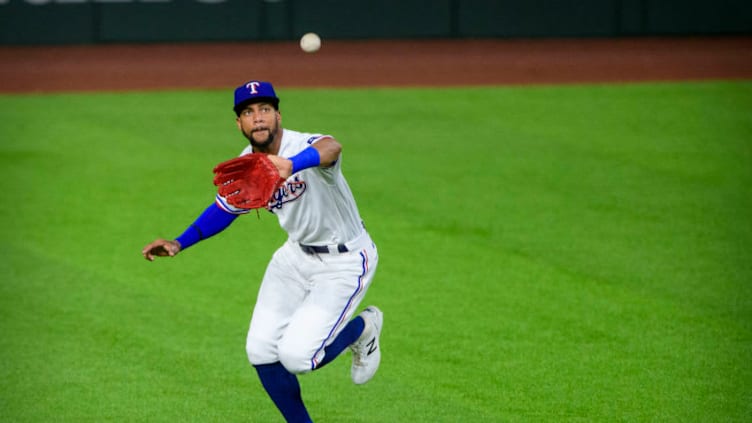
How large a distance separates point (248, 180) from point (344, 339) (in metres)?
1.07

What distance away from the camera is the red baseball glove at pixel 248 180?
15.3ft

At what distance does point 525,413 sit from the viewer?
5703mm

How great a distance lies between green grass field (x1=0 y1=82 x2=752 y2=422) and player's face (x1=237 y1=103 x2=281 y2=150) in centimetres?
154

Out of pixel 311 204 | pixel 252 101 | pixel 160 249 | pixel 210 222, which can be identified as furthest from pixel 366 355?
pixel 252 101

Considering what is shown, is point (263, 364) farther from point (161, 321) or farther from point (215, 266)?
point (215, 266)

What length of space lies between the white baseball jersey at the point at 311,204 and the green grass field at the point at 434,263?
1.05 m

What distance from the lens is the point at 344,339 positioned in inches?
217

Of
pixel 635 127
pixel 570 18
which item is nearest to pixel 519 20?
pixel 570 18

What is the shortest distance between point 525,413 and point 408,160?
629 centimetres

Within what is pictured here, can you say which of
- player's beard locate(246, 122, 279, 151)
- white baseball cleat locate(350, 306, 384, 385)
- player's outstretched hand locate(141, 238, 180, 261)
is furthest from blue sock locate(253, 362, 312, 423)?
player's beard locate(246, 122, 279, 151)

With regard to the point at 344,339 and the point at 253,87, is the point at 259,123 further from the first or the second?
the point at 344,339

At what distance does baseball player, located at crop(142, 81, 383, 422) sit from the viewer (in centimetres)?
512

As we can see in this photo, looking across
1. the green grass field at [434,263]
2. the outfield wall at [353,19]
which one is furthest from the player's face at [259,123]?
the outfield wall at [353,19]

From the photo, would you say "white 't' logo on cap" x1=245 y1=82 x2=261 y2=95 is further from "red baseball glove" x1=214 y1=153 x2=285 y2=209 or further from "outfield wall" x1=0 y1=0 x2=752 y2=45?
"outfield wall" x1=0 y1=0 x2=752 y2=45
